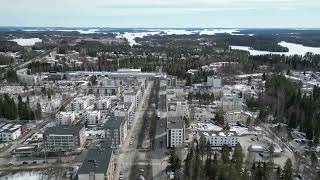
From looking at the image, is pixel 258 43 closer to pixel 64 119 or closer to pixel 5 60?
pixel 5 60

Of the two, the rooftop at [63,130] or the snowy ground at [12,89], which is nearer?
the rooftop at [63,130]

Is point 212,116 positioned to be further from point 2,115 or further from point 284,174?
point 2,115

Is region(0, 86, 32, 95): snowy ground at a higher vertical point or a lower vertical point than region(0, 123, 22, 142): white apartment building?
higher

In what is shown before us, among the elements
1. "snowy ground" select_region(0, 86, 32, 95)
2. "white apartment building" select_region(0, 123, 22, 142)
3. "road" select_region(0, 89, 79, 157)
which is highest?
"snowy ground" select_region(0, 86, 32, 95)

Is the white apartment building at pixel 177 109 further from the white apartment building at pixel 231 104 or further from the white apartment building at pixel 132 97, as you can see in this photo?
the white apartment building at pixel 231 104

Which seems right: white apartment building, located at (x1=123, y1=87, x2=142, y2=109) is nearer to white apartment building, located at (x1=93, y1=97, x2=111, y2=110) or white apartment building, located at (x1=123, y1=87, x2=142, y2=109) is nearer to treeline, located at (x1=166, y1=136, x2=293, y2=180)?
white apartment building, located at (x1=93, y1=97, x2=111, y2=110)

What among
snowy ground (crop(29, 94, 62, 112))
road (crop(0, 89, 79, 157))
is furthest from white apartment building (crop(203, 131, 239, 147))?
snowy ground (crop(29, 94, 62, 112))

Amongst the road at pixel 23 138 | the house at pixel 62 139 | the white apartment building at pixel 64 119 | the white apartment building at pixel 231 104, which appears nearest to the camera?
the house at pixel 62 139

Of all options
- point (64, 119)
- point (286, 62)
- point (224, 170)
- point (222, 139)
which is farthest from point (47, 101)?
point (286, 62)

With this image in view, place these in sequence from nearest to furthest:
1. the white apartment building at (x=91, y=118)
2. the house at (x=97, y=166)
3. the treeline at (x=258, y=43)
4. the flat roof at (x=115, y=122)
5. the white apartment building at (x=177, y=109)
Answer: the house at (x=97, y=166), the flat roof at (x=115, y=122), the white apartment building at (x=91, y=118), the white apartment building at (x=177, y=109), the treeline at (x=258, y=43)

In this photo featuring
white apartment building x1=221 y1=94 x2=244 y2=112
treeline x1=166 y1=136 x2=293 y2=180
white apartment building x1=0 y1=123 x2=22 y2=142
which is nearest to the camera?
treeline x1=166 y1=136 x2=293 y2=180

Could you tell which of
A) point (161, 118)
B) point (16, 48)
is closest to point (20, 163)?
point (161, 118)

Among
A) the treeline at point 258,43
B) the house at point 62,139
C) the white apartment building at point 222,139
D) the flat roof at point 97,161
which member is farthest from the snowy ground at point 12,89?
the treeline at point 258,43
